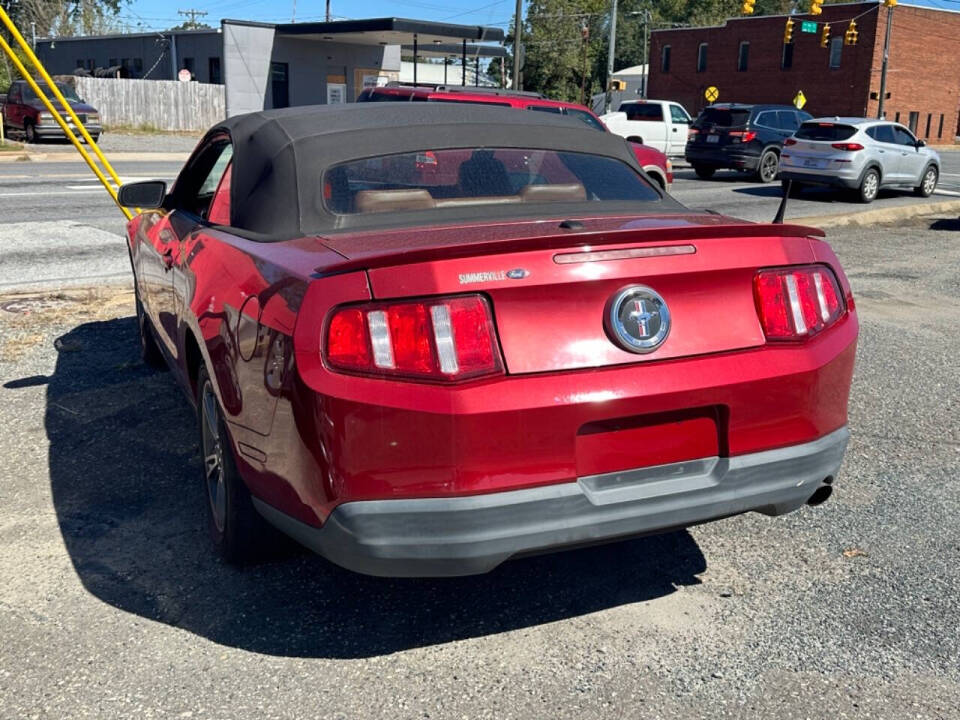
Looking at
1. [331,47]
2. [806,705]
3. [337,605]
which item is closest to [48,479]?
[337,605]

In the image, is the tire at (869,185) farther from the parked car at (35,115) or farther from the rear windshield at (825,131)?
the parked car at (35,115)

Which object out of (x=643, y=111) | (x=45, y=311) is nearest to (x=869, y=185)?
(x=643, y=111)

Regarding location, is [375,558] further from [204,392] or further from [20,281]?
[20,281]

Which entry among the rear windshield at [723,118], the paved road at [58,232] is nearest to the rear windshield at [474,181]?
the paved road at [58,232]

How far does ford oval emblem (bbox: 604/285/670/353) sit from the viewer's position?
3.01 m

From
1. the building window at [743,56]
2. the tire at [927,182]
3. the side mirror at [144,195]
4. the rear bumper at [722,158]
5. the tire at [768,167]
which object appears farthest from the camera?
the building window at [743,56]

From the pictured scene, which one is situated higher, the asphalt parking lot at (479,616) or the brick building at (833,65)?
the brick building at (833,65)

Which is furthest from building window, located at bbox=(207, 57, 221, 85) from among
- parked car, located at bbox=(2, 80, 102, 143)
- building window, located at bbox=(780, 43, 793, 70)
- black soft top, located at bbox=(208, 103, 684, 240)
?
black soft top, located at bbox=(208, 103, 684, 240)

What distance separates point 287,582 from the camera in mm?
3721

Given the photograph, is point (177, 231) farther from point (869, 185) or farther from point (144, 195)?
point (869, 185)

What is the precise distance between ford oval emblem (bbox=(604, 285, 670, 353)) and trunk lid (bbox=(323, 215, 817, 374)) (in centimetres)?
2

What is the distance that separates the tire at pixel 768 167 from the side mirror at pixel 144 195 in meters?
21.4

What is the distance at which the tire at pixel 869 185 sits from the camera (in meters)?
21.0

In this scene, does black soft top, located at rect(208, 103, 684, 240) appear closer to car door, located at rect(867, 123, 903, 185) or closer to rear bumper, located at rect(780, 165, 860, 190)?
rear bumper, located at rect(780, 165, 860, 190)
